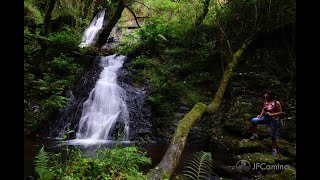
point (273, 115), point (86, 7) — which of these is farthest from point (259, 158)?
point (86, 7)

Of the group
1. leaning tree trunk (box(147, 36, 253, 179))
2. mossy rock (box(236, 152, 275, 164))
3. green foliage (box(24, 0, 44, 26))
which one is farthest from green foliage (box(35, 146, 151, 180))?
green foliage (box(24, 0, 44, 26))

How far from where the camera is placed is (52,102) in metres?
9.60

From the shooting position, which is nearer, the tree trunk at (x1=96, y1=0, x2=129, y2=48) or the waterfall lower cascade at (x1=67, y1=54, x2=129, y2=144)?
the waterfall lower cascade at (x1=67, y1=54, x2=129, y2=144)

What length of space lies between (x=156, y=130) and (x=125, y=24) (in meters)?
13.3

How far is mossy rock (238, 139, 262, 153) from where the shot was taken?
299 inches

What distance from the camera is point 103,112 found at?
1070 centimetres

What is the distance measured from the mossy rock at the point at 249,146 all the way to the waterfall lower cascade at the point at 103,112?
3.74 m

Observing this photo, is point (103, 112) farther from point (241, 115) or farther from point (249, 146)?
point (249, 146)

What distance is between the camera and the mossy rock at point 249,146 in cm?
759

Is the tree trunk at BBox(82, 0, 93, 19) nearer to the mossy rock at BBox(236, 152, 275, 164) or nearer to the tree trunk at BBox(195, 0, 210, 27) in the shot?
the tree trunk at BBox(195, 0, 210, 27)

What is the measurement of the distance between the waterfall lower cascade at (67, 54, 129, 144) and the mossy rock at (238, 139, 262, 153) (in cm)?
374

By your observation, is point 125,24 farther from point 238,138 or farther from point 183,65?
point 238,138

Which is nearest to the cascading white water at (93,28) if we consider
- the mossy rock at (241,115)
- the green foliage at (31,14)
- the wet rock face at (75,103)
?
the green foliage at (31,14)

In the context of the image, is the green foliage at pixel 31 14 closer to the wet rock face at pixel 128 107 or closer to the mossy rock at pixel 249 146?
the wet rock face at pixel 128 107
